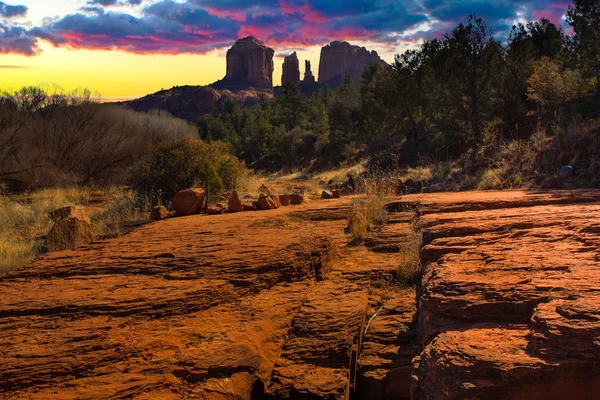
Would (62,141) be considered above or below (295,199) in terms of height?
above

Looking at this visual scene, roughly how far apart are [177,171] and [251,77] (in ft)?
445

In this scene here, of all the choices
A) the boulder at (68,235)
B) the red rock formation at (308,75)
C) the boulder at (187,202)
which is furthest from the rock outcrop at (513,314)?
the red rock formation at (308,75)

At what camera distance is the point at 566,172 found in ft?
32.8

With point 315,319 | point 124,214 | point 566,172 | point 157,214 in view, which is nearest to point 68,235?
point 157,214

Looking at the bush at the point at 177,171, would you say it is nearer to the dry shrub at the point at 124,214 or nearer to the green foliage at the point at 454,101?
the dry shrub at the point at 124,214

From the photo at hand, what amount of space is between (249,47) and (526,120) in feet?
437

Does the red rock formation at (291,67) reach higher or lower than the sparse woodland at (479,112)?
higher

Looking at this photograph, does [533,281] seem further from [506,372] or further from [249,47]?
[249,47]

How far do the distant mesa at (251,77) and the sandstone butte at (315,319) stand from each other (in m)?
97.8

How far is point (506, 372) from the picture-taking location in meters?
1.87

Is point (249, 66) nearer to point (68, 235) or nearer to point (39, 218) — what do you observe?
point (39, 218)

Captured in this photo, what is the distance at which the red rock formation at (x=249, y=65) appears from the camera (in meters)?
143

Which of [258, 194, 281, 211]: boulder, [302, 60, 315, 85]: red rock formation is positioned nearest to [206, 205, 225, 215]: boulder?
[258, 194, 281, 211]: boulder

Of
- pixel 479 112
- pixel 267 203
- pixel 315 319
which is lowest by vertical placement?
pixel 315 319
